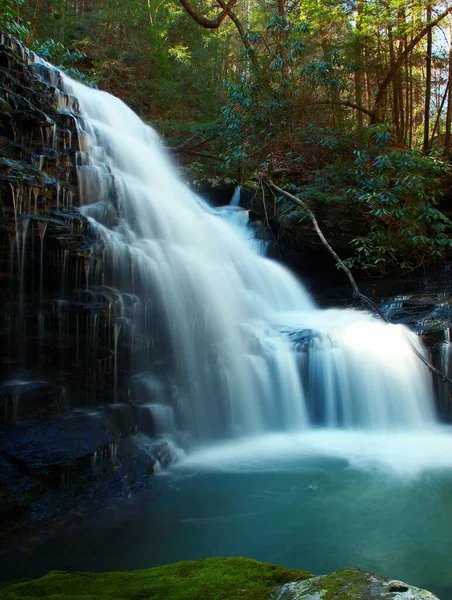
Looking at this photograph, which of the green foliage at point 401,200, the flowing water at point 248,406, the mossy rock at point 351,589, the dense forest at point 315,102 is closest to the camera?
the mossy rock at point 351,589

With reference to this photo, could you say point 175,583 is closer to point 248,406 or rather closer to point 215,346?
point 248,406

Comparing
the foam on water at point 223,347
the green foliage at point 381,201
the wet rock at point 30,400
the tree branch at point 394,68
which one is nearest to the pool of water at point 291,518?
the foam on water at point 223,347

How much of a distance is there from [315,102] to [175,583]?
1160 cm

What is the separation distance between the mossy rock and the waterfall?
202 inches

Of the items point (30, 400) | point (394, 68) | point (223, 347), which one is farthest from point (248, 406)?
point (394, 68)

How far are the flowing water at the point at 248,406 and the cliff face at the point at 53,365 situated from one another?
38 centimetres

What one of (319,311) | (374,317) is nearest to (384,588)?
(374,317)

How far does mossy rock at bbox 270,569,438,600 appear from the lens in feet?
4.98

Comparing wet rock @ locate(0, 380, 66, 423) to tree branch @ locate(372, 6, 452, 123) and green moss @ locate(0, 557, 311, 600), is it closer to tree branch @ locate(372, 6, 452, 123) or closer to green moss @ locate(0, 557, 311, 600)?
green moss @ locate(0, 557, 311, 600)

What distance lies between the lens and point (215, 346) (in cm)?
805

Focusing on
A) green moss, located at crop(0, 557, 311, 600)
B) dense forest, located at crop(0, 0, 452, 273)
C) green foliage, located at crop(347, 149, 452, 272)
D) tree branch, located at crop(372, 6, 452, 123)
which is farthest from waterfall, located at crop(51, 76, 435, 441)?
tree branch, located at crop(372, 6, 452, 123)

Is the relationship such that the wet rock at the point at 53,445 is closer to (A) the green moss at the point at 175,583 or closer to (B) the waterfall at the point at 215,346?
(B) the waterfall at the point at 215,346

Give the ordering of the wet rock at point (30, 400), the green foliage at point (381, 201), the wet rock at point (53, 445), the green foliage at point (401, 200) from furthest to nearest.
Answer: the green foliage at point (381, 201), the green foliage at point (401, 200), the wet rock at point (30, 400), the wet rock at point (53, 445)

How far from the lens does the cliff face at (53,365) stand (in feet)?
16.2
